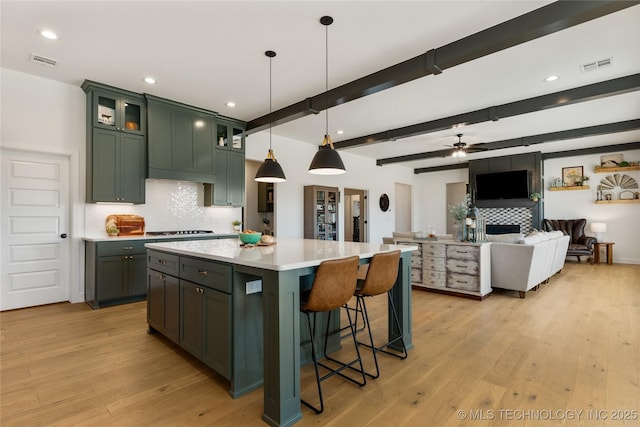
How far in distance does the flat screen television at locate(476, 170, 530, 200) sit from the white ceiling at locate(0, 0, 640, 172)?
140 inches

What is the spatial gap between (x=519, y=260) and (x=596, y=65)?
8.08 ft

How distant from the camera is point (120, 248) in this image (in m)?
4.11

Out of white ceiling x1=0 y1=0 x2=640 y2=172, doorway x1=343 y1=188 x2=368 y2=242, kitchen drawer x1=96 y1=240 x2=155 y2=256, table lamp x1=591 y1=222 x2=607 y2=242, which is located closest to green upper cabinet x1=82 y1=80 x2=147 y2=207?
white ceiling x1=0 y1=0 x2=640 y2=172

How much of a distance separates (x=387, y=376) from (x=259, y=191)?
6.13 m

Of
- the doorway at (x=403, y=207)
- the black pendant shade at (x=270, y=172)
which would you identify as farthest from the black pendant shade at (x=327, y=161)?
the doorway at (x=403, y=207)

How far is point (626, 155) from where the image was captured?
7.56m

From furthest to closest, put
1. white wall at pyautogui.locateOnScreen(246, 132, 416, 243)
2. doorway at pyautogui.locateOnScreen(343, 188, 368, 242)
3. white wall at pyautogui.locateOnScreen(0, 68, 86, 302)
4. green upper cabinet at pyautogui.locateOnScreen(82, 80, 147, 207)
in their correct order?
doorway at pyautogui.locateOnScreen(343, 188, 368, 242)
white wall at pyautogui.locateOnScreen(246, 132, 416, 243)
green upper cabinet at pyautogui.locateOnScreen(82, 80, 147, 207)
white wall at pyautogui.locateOnScreen(0, 68, 86, 302)

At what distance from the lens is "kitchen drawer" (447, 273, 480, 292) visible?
14.3 ft

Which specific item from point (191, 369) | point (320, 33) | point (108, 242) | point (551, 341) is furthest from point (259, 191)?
point (551, 341)

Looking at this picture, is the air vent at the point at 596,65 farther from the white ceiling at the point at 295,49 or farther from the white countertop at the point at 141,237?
the white countertop at the point at 141,237

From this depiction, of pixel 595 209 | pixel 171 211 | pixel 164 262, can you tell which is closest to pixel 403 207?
pixel 595 209

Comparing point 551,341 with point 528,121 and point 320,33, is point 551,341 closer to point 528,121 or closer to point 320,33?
point 320,33

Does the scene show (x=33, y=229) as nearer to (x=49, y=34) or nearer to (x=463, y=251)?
(x=49, y=34)

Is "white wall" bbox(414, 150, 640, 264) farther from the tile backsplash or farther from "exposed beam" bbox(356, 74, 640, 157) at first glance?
the tile backsplash
